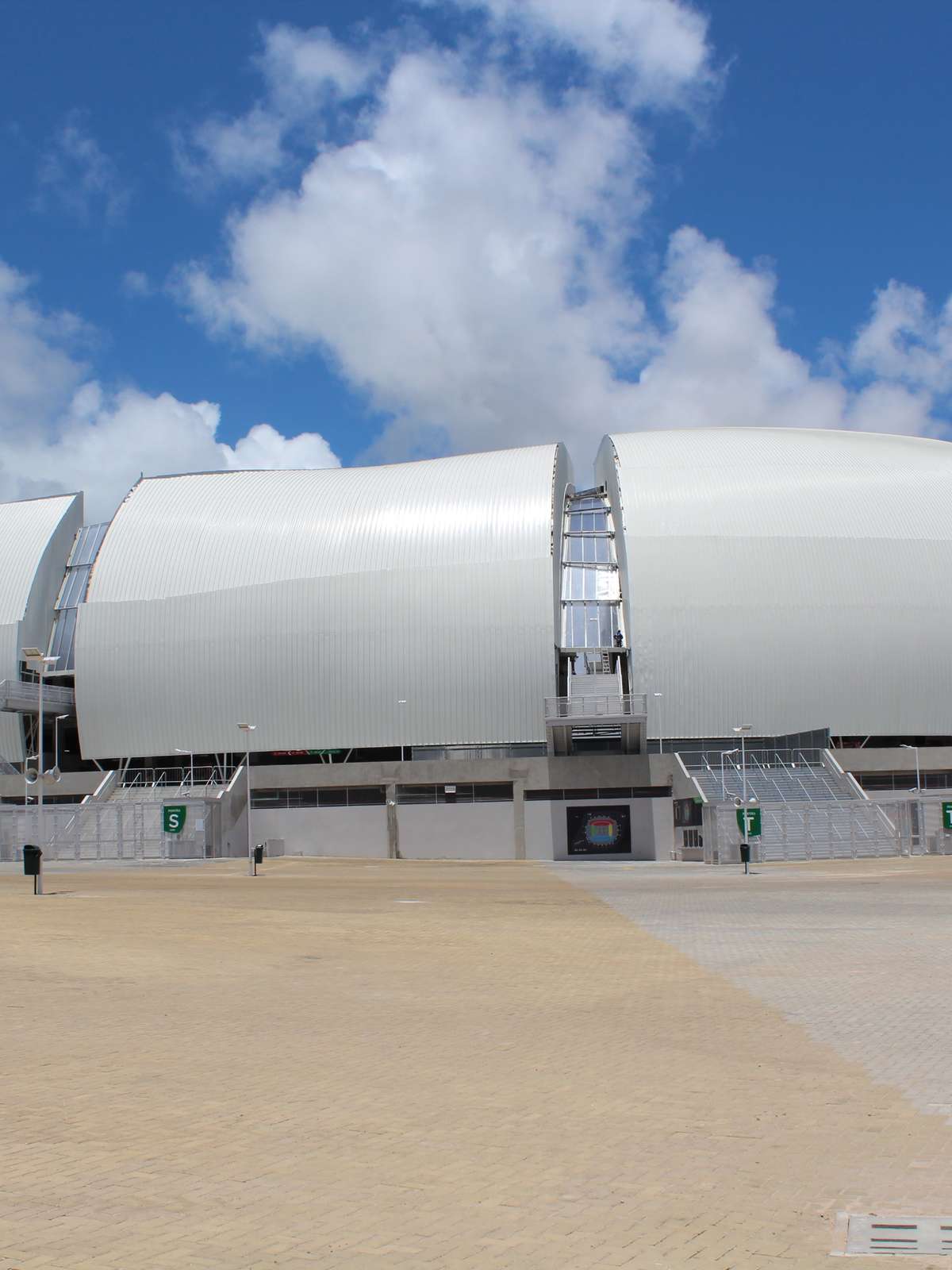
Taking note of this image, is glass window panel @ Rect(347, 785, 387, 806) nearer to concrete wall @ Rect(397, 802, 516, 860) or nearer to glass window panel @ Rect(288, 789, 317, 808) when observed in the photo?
glass window panel @ Rect(288, 789, 317, 808)

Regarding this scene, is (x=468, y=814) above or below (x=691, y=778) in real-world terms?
below

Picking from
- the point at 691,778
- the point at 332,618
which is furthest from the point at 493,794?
the point at 332,618

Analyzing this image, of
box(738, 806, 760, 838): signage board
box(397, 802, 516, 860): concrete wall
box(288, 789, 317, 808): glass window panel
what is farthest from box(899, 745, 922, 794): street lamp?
box(288, 789, 317, 808): glass window panel

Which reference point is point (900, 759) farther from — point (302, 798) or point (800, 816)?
point (302, 798)

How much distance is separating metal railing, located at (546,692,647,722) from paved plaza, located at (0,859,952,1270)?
35369mm

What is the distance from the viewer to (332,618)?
2260 inches

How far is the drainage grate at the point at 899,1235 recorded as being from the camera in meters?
5.93

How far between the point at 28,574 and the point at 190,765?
13261 millimetres

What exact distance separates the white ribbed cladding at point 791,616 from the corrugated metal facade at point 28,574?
30.2m

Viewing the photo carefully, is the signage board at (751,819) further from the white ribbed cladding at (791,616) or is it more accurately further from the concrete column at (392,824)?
the concrete column at (392,824)

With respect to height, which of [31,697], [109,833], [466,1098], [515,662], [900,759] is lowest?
[109,833]

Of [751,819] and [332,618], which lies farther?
[332,618]

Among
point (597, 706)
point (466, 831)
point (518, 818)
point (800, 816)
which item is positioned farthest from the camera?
point (466, 831)

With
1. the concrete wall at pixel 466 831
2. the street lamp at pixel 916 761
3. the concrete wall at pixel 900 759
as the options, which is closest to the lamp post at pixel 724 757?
the concrete wall at pixel 900 759
